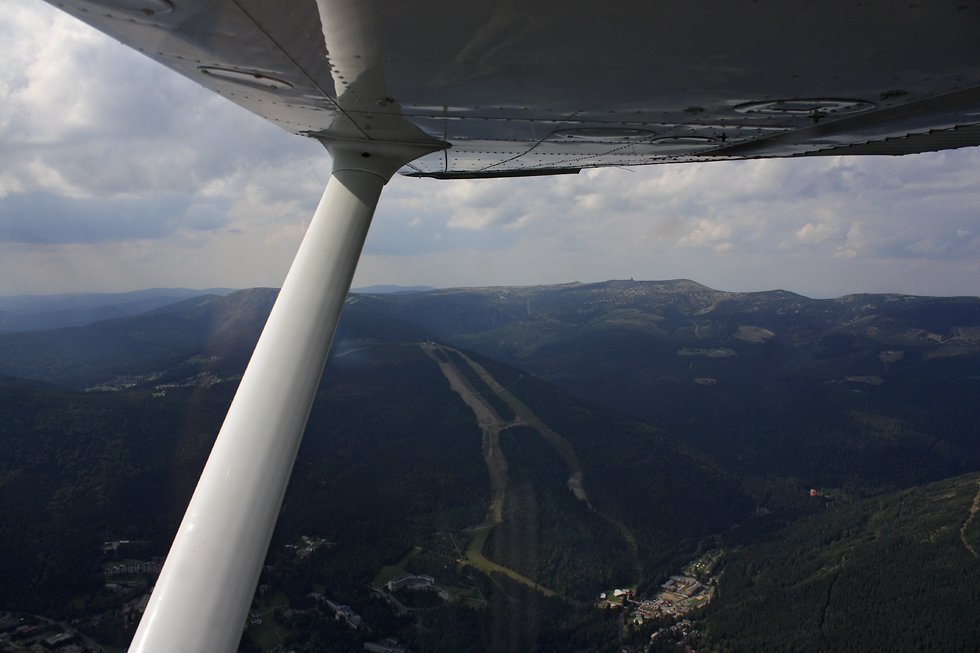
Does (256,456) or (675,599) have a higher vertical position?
(256,456)

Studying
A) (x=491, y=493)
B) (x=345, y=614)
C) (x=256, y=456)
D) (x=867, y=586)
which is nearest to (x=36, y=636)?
(x=345, y=614)

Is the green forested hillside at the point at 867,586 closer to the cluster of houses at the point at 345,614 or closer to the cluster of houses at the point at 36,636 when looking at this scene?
the cluster of houses at the point at 345,614

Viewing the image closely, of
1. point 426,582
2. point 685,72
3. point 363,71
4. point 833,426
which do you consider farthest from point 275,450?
point 833,426

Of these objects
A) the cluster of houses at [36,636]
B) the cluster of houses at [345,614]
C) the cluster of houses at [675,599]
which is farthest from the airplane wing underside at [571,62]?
the cluster of houses at [675,599]

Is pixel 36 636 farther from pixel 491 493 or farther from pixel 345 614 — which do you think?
pixel 491 493

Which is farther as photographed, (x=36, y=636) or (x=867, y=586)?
(x=867, y=586)

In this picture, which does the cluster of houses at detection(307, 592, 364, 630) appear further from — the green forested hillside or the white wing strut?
the white wing strut
